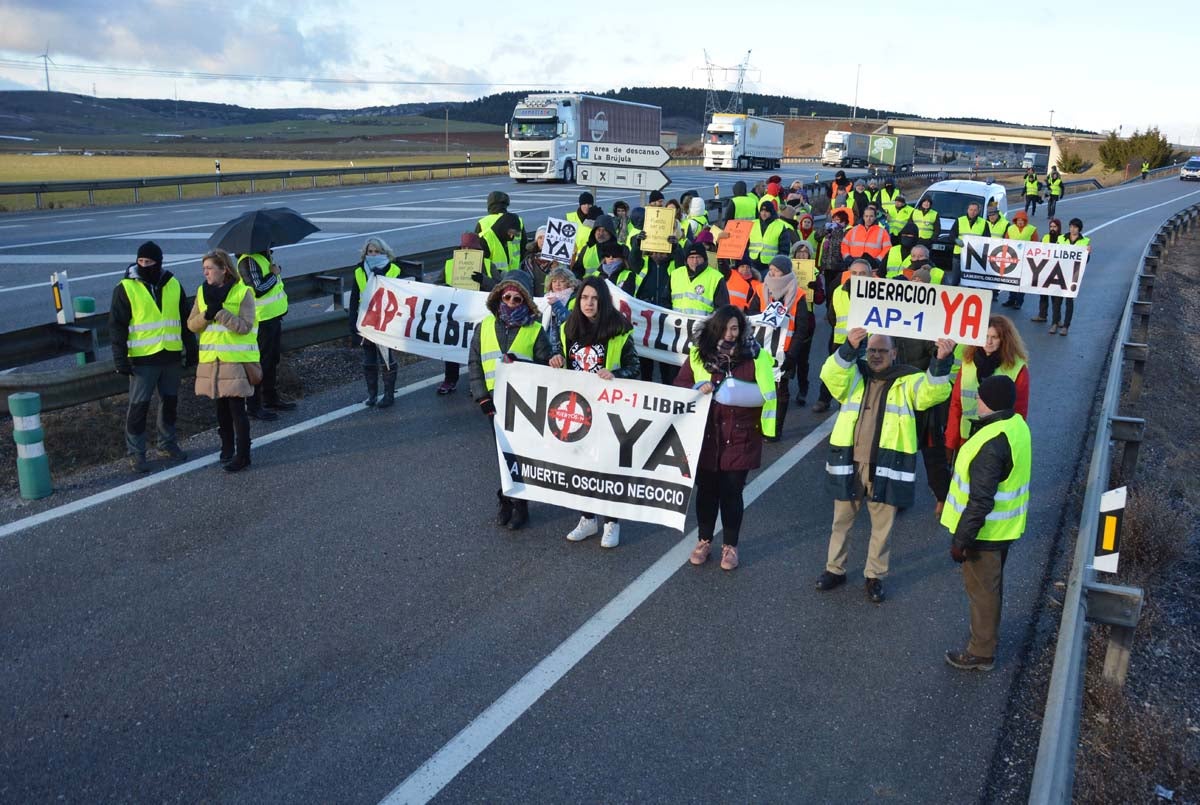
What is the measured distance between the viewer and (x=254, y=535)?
696cm

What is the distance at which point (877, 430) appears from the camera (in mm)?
6098

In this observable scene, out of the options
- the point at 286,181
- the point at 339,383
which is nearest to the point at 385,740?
the point at 339,383

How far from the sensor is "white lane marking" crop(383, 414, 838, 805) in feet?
14.4

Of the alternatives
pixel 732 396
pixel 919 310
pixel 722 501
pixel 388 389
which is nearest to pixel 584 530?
pixel 722 501

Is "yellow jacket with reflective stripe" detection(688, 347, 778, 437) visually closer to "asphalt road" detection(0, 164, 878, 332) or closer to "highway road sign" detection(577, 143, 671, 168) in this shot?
"highway road sign" detection(577, 143, 671, 168)

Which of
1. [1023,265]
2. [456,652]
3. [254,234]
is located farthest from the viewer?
[1023,265]

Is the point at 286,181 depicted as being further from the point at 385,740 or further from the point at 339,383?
the point at 385,740

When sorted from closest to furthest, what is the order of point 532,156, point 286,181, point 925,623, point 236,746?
point 236,746 → point 925,623 → point 286,181 → point 532,156

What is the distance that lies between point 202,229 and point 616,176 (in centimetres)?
1428

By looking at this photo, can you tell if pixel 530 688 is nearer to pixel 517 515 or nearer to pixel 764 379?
pixel 517 515

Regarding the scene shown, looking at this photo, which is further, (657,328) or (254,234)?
(657,328)

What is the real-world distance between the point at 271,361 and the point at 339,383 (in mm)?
1422

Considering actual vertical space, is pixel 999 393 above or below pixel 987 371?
above

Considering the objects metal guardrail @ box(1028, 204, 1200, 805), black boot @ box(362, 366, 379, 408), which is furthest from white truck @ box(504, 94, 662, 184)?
metal guardrail @ box(1028, 204, 1200, 805)
